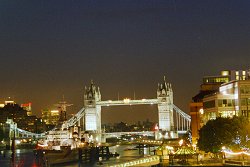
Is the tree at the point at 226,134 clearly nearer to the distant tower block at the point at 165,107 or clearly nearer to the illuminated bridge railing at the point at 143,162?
the illuminated bridge railing at the point at 143,162

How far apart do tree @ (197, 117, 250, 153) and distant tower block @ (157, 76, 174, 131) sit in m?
117

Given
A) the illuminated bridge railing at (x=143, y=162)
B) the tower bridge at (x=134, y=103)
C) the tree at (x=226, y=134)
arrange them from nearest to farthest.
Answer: the tree at (x=226, y=134), the illuminated bridge railing at (x=143, y=162), the tower bridge at (x=134, y=103)

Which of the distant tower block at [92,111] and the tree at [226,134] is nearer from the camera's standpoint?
the tree at [226,134]

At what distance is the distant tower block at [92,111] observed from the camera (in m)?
177

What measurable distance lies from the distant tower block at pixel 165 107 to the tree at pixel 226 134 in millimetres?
116783

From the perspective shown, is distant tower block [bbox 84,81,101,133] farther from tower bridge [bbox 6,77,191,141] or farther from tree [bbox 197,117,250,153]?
tree [bbox 197,117,250,153]

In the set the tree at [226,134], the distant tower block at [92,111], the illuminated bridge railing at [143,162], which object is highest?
the distant tower block at [92,111]

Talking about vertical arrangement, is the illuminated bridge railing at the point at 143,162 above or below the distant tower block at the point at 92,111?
below

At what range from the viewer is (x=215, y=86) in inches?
4277

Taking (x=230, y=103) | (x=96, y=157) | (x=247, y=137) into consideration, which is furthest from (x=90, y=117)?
(x=247, y=137)

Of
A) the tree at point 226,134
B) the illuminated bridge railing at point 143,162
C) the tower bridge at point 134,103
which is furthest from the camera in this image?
the tower bridge at point 134,103

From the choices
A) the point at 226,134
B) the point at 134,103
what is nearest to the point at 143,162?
the point at 226,134

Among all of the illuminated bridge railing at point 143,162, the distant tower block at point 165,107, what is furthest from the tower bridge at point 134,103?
the illuminated bridge railing at point 143,162

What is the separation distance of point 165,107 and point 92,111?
77.4ft
